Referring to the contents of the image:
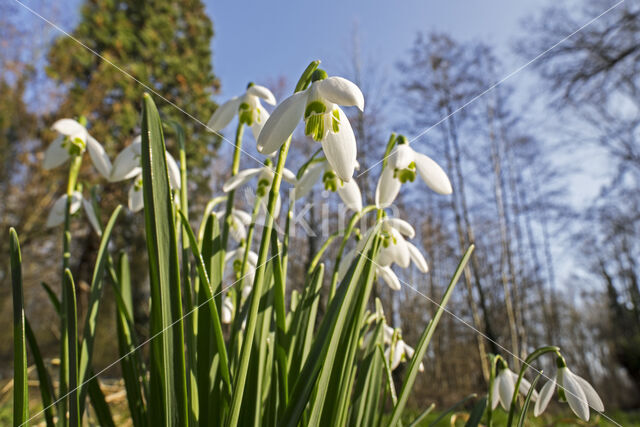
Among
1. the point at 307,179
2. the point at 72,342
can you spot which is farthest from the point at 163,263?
the point at 307,179

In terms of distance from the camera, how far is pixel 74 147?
792mm

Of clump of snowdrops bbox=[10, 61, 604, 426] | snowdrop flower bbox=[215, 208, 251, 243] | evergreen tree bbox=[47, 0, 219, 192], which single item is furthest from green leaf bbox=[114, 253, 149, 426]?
evergreen tree bbox=[47, 0, 219, 192]

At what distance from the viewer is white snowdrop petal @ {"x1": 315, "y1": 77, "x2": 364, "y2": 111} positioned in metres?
0.45

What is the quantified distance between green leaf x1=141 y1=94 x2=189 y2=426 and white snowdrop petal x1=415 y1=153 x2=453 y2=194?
41 cm

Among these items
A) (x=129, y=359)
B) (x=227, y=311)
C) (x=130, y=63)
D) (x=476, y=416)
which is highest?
(x=130, y=63)

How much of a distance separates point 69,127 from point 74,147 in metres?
0.04

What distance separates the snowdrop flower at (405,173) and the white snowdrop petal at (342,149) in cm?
19

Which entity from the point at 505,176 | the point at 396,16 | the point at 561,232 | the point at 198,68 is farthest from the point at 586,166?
the point at 396,16

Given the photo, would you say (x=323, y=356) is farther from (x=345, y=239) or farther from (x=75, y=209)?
(x=75, y=209)

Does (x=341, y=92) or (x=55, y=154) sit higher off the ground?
(x=55, y=154)

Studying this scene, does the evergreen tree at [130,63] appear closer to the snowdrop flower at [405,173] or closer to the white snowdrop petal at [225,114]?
the white snowdrop petal at [225,114]

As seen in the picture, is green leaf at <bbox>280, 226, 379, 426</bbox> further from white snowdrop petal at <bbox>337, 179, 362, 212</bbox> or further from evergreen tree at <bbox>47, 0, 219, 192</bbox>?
evergreen tree at <bbox>47, 0, 219, 192</bbox>

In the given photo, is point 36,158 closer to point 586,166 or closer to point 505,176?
point 505,176

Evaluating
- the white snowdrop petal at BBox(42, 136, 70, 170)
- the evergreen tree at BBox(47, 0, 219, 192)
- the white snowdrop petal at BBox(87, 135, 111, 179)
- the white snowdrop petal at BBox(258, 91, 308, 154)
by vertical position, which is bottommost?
the white snowdrop petal at BBox(258, 91, 308, 154)
